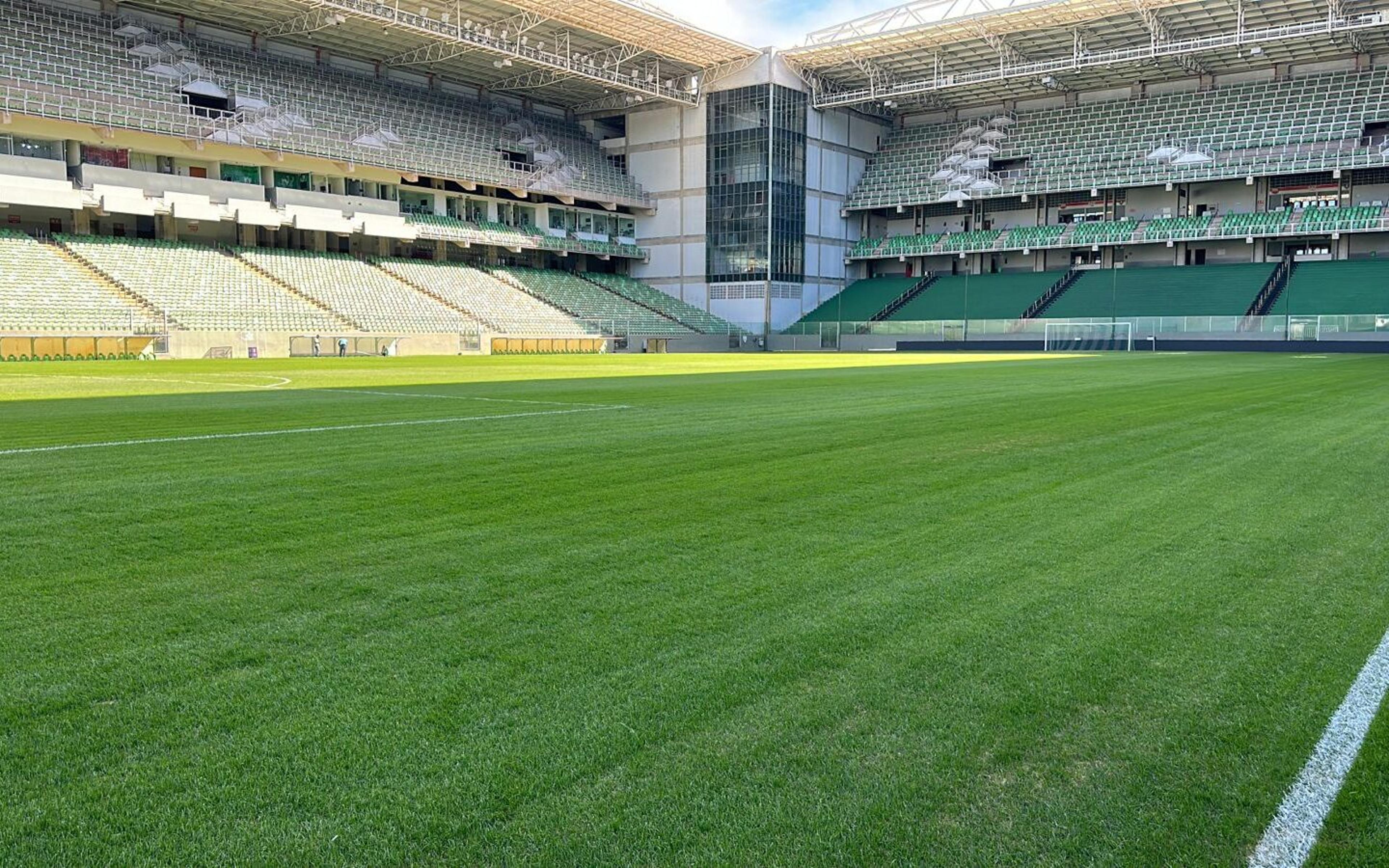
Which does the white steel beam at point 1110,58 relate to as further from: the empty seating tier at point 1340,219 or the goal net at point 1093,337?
the goal net at point 1093,337

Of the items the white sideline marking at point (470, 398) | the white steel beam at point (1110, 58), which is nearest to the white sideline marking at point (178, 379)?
the white sideline marking at point (470, 398)

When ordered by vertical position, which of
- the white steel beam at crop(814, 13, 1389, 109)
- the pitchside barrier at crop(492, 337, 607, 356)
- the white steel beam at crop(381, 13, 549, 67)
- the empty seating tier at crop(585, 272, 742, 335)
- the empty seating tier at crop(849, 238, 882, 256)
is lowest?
the pitchside barrier at crop(492, 337, 607, 356)

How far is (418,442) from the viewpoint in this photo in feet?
29.7

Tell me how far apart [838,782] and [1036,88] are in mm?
65560

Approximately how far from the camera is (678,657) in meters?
3.37

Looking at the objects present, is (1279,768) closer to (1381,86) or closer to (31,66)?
(31,66)

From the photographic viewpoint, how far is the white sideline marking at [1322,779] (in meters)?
2.25

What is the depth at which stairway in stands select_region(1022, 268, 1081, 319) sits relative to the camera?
178 feet

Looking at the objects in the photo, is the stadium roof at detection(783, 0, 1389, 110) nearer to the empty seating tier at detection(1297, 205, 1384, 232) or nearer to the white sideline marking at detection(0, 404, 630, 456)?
the empty seating tier at detection(1297, 205, 1384, 232)

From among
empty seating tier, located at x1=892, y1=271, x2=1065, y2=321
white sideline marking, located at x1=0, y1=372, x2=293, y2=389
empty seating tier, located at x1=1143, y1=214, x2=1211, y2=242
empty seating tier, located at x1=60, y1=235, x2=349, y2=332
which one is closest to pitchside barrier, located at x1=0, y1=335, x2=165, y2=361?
empty seating tier, located at x1=60, y1=235, x2=349, y2=332

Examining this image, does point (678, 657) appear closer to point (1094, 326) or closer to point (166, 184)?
point (166, 184)

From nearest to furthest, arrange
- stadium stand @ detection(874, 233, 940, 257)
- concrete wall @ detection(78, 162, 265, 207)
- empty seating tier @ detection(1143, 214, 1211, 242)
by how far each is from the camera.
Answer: concrete wall @ detection(78, 162, 265, 207) < empty seating tier @ detection(1143, 214, 1211, 242) < stadium stand @ detection(874, 233, 940, 257)

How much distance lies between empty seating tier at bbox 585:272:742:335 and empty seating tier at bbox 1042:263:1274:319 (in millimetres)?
17752

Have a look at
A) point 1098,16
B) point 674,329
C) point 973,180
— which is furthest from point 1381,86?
point 674,329
